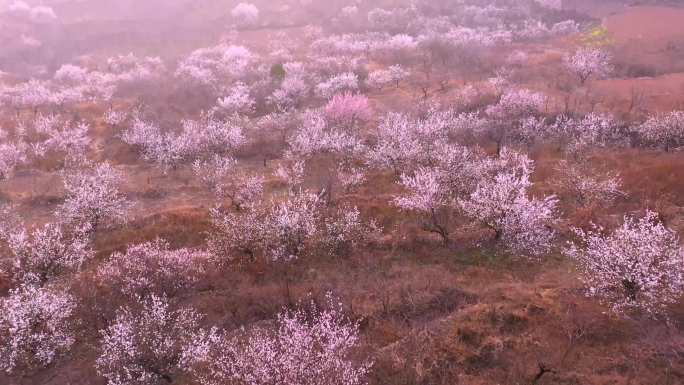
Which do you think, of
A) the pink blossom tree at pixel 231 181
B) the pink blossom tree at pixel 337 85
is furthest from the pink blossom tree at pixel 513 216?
the pink blossom tree at pixel 337 85

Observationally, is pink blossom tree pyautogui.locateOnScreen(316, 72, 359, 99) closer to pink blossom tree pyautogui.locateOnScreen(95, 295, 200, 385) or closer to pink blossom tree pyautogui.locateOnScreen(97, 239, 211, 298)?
pink blossom tree pyautogui.locateOnScreen(97, 239, 211, 298)

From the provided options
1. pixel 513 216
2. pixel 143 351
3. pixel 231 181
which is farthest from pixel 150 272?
pixel 513 216

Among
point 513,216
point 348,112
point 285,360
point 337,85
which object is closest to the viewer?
point 285,360

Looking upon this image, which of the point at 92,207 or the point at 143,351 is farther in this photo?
the point at 92,207

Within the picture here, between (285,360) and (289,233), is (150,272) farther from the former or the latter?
(285,360)

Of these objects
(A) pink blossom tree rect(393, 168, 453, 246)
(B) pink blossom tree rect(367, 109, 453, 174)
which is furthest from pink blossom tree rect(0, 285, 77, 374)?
(B) pink blossom tree rect(367, 109, 453, 174)

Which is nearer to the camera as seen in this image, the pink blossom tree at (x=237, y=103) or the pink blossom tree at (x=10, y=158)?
the pink blossom tree at (x=10, y=158)

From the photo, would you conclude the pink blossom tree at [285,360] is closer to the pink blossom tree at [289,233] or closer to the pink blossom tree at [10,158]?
the pink blossom tree at [289,233]
